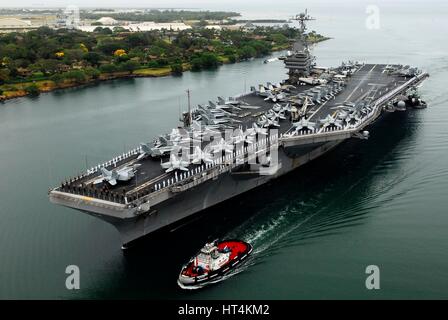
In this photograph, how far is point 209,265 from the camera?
903 inches

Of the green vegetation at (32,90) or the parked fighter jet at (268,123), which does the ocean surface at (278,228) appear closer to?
the parked fighter jet at (268,123)

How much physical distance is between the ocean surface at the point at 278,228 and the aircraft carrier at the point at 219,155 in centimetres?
142

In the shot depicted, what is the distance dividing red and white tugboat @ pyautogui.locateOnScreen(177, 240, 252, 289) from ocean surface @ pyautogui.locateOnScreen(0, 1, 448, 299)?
44cm

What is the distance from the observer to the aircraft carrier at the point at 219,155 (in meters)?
25.0

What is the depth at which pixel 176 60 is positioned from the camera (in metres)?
89.4

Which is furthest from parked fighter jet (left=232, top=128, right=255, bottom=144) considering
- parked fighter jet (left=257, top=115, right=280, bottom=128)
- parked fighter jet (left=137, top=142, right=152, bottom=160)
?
parked fighter jet (left=137, top=142, right=152, bottom=160)

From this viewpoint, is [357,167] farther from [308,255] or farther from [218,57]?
[218,57]

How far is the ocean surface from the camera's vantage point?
2250cm

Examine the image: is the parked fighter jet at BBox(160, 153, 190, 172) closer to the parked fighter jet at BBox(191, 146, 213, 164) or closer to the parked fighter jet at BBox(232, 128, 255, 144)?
the parked fighter jet at BBox(191, 146, 213, 164)

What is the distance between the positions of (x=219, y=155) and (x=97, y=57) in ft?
206

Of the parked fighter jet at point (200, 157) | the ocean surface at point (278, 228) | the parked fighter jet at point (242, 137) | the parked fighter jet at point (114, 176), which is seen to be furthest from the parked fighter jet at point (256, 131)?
the parked fighter jet at point (114, 176)

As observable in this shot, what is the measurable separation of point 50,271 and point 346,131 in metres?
21.0

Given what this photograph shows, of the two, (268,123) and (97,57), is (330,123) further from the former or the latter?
(97,57)

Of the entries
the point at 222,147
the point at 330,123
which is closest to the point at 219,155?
the point at 222,147
